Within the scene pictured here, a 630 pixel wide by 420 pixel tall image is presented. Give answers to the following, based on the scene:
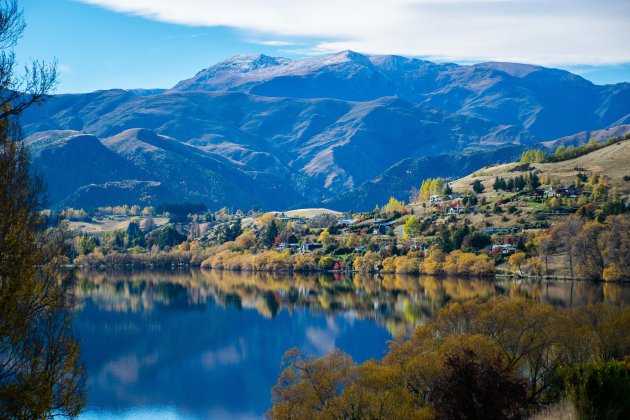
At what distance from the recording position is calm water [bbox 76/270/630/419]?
6172cm

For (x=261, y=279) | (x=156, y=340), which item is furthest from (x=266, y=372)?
(x=261, y=279)

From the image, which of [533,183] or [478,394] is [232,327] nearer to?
[478,394]

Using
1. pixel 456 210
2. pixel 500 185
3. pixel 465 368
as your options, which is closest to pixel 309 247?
pixel 456 210

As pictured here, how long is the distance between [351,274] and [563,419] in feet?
403

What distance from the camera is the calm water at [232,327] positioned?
61719 millimetres

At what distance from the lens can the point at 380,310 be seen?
92562 millimetres

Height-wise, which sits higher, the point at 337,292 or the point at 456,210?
the point at 456,210

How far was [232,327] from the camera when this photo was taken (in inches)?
3654

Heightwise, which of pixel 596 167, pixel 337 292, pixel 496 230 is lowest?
pixel 337 292

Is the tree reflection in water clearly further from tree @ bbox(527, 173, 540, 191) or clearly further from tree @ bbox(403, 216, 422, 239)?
tree @ bbox(527, 173, 540, 191)

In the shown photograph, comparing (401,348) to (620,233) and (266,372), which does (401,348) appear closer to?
(266,372)

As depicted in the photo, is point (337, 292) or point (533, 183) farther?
point (533, 183)

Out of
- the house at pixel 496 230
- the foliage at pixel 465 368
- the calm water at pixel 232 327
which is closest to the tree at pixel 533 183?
the house at pixel 496 230

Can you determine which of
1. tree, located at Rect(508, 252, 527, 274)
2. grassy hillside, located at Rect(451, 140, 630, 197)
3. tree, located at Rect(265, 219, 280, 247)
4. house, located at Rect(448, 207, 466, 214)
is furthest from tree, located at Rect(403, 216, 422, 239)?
tree, located at Rect(265, 219, 280, 247)
